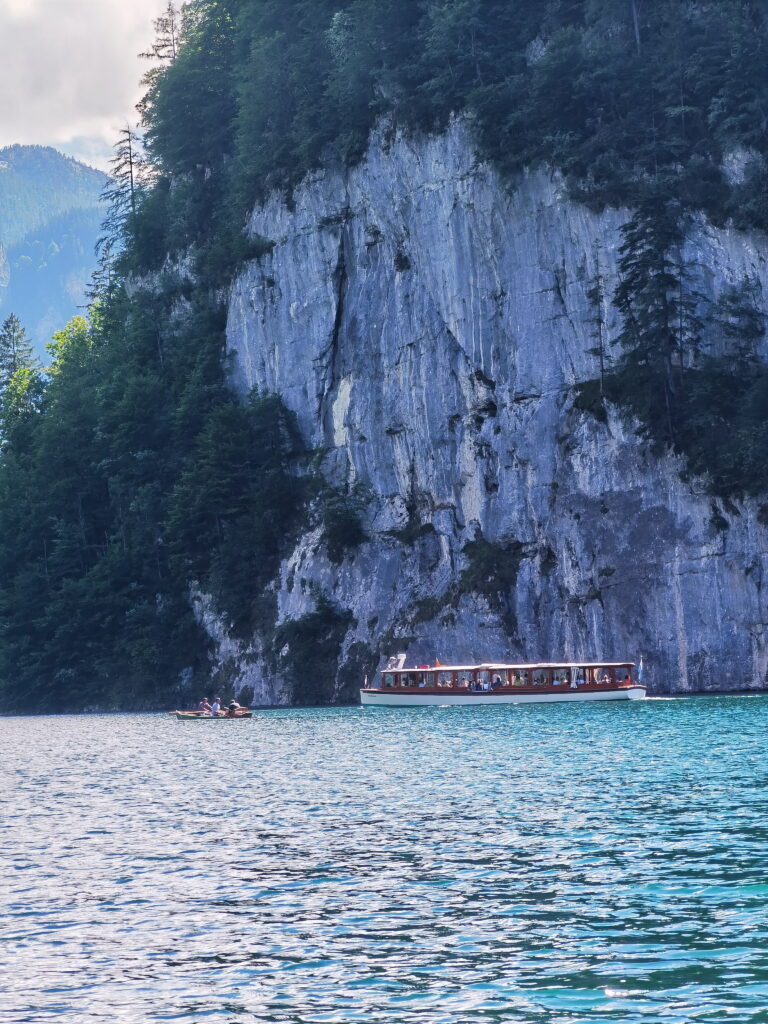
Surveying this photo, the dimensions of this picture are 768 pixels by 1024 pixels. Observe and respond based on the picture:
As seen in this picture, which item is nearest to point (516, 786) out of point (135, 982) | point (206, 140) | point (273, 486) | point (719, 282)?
point (135, 982)

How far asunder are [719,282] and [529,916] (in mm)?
54743

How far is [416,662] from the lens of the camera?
7356cm

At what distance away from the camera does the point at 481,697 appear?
6631 centimetres

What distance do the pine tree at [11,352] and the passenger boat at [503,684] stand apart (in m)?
78.2

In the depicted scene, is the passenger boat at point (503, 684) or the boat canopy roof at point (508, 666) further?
the passenger boat at point (503, 684)

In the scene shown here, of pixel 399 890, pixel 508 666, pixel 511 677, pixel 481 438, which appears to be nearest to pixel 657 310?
pixel 481 438

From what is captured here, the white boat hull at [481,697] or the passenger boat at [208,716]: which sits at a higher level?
the white boat hull at [481,697]

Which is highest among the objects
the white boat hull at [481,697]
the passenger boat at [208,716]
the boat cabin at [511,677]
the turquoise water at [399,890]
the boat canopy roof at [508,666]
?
the boat canopy roof at [508,666]

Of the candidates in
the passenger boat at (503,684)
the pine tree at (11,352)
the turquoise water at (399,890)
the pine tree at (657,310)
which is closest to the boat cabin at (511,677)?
the passenger boat at (503,684)

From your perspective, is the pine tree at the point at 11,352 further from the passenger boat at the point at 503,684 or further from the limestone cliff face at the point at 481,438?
the passenger boat at the point at 503,684

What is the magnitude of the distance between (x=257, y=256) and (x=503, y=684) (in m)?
37.7

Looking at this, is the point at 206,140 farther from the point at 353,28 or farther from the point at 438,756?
the point at 438,756

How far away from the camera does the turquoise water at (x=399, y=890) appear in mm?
13984

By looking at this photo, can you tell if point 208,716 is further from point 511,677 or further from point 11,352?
point 11,352
